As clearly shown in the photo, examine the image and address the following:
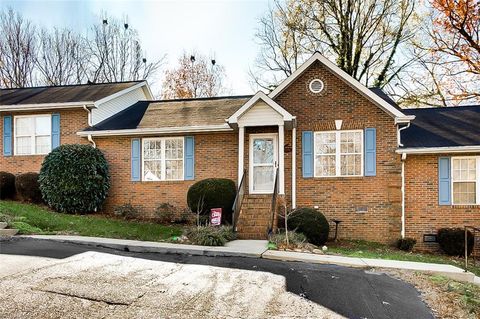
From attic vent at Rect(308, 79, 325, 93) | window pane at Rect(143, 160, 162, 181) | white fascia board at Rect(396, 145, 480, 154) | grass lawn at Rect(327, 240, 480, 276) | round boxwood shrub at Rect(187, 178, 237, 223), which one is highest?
attic vent at Rect(308, 79, 325, 93)

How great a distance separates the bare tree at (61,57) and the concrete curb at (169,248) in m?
27.0

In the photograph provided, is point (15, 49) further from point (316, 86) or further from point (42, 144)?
point (316, 86)

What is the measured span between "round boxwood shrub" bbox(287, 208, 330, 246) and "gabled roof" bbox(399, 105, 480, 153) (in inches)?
143

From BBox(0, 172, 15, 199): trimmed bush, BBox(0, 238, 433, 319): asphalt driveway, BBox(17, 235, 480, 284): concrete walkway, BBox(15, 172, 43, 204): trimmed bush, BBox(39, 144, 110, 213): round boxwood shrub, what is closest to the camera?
BBox(0, 238, 433, 319): asphalt driveway

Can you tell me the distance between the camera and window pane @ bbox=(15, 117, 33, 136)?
16.1 meters

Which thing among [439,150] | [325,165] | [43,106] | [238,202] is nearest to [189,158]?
[238,202]

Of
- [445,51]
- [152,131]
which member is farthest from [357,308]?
[445,51]

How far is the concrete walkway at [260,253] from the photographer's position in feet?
27.9

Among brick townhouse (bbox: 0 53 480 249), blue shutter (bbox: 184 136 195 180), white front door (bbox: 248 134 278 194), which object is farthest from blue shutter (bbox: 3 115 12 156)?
white front door (bbox: 248 134 278 194)

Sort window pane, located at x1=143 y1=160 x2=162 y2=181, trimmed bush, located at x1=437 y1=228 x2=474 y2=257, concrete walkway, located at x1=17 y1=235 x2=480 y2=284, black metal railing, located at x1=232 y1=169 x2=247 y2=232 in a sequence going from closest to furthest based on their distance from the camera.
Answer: concrete walkway, located at x1=17 y1=235 x2=480 y2=284, black metal railing, located at x1=232 y1=169 x2=247 y2=232, trimmed bush, located at x1=437 y1=228 x2=474 y2=257, window pane, located at x1=143 y1=160 x2=162 y2=181

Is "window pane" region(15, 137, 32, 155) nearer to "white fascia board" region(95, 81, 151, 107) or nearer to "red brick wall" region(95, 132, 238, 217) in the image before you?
"red brick wall" region(95, 132, 238, 217)

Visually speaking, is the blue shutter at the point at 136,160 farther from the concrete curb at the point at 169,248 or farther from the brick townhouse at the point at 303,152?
the concrete curb at the point at 169,248

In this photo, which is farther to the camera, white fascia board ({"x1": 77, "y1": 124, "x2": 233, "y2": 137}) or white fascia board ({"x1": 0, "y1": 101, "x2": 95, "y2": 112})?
white fascia board ({"x1": 0, "y1": 101, "x2": 95, "y2": 112})

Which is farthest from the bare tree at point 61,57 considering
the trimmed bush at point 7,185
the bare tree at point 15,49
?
the trimmed bush at point 7,185
